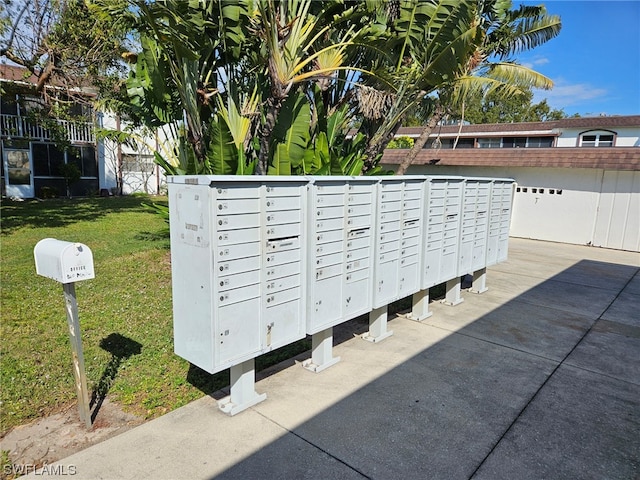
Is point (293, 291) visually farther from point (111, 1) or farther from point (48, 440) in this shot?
point (111, 1)

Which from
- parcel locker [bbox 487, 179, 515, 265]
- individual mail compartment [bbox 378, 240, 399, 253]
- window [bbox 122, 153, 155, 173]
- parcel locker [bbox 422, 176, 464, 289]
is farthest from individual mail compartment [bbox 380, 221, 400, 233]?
window [bbox 122, 153, 155, 173]

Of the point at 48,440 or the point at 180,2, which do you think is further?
the point at 180,2

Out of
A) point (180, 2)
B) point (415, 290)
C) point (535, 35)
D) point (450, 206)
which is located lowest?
point (415, 290)

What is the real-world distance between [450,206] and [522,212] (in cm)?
970

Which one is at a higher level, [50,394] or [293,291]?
[293,291]

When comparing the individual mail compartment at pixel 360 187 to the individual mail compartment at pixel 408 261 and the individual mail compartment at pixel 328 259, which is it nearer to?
the individual mail compartment at pixel 328 259

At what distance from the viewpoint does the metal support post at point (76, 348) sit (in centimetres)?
292

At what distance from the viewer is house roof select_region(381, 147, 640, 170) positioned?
11.6m

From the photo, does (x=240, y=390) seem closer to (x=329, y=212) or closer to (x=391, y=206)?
(x=329, y=212)

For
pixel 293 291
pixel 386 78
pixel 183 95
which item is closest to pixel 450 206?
pixel 386 78

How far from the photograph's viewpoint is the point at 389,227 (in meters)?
4.54

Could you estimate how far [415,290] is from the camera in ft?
16.8

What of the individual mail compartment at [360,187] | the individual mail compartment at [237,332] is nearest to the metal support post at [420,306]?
the individual mail compartment at [360,187]

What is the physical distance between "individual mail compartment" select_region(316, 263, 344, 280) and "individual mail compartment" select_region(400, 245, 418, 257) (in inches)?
43.6
